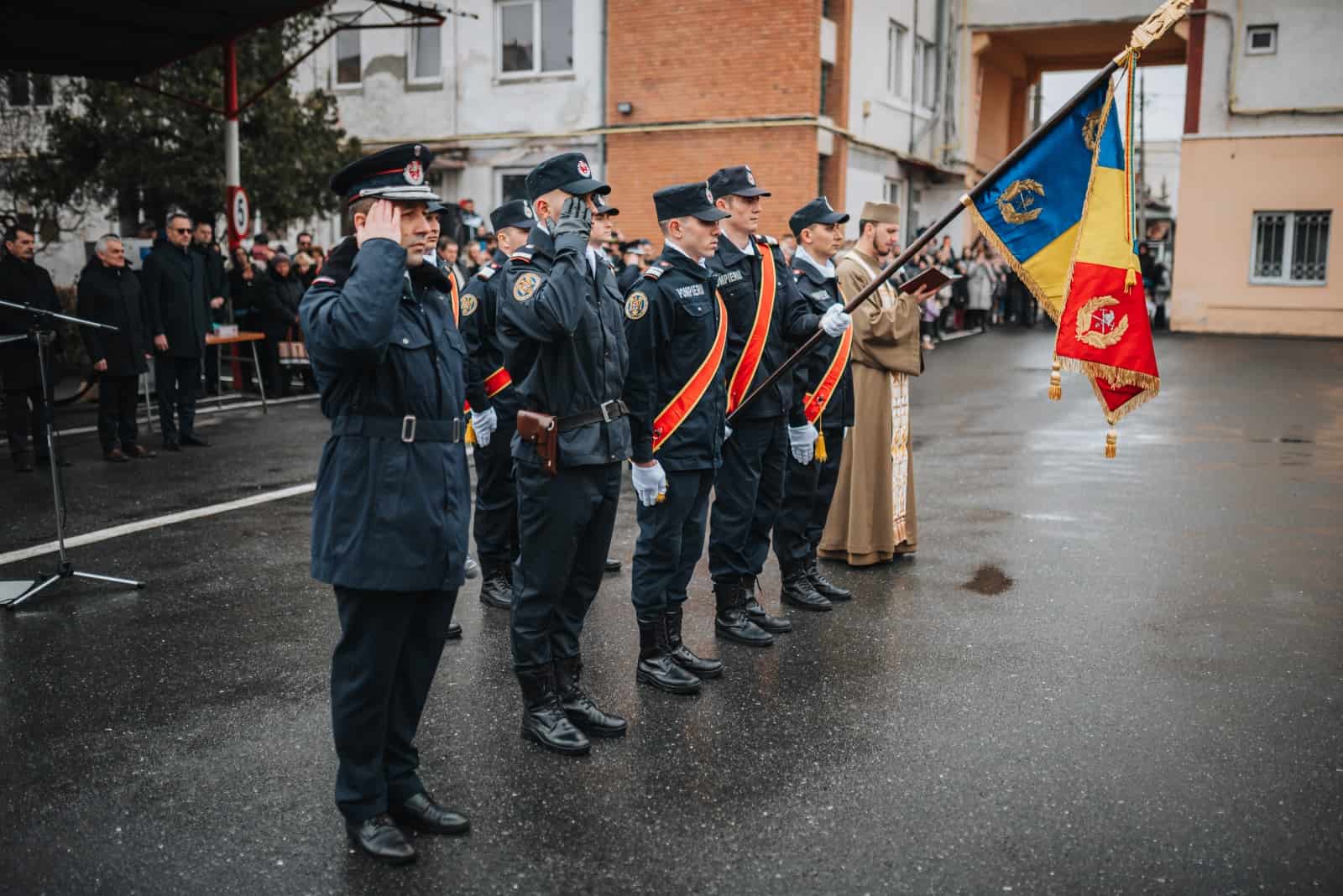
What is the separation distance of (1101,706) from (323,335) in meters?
3.39

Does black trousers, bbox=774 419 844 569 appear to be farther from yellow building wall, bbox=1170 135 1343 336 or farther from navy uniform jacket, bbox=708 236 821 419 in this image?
yellow building wall, bbox=1170 135 1343 336

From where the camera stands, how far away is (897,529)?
7.23 meters

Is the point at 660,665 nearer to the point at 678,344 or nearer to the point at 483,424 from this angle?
the point at 678,344

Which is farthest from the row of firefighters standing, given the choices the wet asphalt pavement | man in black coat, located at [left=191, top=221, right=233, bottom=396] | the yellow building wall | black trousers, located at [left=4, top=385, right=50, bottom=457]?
the yellow building wall

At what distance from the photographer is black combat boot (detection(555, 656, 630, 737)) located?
180 inches

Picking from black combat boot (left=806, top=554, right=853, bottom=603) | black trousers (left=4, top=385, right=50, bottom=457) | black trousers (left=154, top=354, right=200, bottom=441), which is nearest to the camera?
black combat boot (left=806, top=554, right=853, bottom=603)

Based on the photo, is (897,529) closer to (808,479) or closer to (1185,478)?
(808,479)

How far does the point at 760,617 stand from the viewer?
5930mm

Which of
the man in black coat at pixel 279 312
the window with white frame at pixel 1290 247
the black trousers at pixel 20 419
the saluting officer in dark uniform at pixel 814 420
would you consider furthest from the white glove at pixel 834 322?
the window with white frame at pixel 1290 247

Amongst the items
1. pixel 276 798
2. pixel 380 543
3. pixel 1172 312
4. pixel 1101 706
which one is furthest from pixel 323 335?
pixel 1172 312

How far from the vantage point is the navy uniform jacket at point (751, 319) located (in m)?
5.55

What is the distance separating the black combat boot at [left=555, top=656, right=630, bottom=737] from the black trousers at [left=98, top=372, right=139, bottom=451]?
747cm

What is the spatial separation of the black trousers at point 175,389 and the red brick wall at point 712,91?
11431 mm

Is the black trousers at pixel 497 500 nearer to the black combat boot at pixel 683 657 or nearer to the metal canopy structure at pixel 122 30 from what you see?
the black combat boot at pixel 683 657
